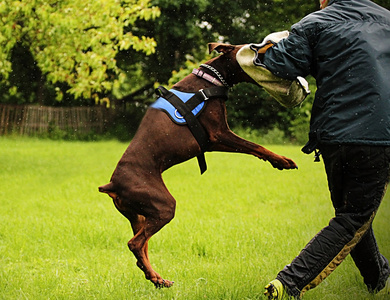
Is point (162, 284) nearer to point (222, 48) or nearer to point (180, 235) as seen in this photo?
point (222, 48)

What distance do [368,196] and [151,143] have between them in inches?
57.3

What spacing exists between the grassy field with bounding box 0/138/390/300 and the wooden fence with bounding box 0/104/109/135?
976 centimetres

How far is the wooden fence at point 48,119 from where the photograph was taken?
20.2 metres

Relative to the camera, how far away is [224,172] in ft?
35.4

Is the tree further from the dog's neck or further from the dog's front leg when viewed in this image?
the dog's front leg

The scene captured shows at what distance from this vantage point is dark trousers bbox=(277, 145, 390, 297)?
3123 millimetres

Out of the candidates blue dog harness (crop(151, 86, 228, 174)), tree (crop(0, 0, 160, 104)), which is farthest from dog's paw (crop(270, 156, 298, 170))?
tree (crop(0, 0, 160, 104))

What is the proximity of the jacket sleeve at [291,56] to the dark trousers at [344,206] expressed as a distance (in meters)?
0.53

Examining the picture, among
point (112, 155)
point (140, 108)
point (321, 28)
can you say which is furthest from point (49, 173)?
point (140, 108)

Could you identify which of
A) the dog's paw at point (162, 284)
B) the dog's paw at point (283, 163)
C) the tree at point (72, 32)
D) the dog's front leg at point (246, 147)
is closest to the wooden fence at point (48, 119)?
the tree at point (72, 32)

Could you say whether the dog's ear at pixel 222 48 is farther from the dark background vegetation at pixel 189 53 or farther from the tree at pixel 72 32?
the dark background vegetation at pixel 189 53

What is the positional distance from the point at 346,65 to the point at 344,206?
0.92 metres

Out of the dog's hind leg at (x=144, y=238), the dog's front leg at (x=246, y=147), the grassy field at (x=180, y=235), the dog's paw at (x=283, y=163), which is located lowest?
the grassy field at (x=180, y=235)

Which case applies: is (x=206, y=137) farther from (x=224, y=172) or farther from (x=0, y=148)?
(x=0, y=148)
